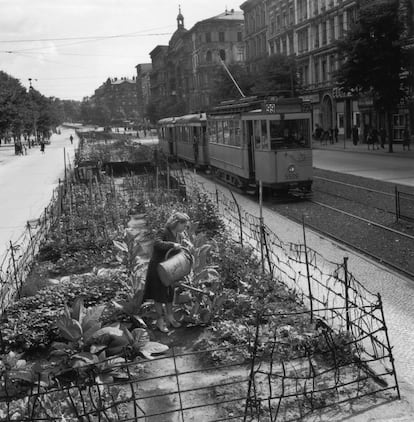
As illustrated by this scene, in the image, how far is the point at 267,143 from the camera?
704 inches

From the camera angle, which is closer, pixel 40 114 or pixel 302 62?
pixel 302 62

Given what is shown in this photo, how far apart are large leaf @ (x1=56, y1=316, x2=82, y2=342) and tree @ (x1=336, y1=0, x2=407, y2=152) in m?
29.7

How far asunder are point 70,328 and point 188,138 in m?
26.2

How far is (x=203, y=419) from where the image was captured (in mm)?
5020

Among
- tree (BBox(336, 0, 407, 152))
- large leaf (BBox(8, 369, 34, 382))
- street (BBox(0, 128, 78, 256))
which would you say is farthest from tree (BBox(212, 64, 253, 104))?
large leaf (BBox(8, 369, 34, 382))

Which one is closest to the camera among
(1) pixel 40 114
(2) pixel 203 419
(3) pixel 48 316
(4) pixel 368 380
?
(2) pixel 203 419

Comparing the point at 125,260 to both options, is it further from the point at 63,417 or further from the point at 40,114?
the point at 40,114

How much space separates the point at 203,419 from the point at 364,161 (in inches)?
1099

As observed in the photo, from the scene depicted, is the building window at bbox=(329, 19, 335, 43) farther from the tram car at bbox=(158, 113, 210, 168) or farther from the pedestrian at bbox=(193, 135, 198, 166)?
the pedestrian at bbox=(193, 135, 198, 166)

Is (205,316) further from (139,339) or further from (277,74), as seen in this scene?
(277,74)

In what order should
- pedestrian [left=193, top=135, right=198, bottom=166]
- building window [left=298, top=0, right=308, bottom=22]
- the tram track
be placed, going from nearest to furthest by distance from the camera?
the tram track, pedestrian [left=193, top=135, right=198, bottom=166], building window [left=298, top=0, right=308, bottom=22]

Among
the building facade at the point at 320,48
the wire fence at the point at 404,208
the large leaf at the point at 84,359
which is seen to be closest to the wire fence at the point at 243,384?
the large leaf at the point at 84,359

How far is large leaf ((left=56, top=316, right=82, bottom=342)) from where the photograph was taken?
5938mm

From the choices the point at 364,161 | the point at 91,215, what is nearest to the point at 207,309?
the point at 91,215
